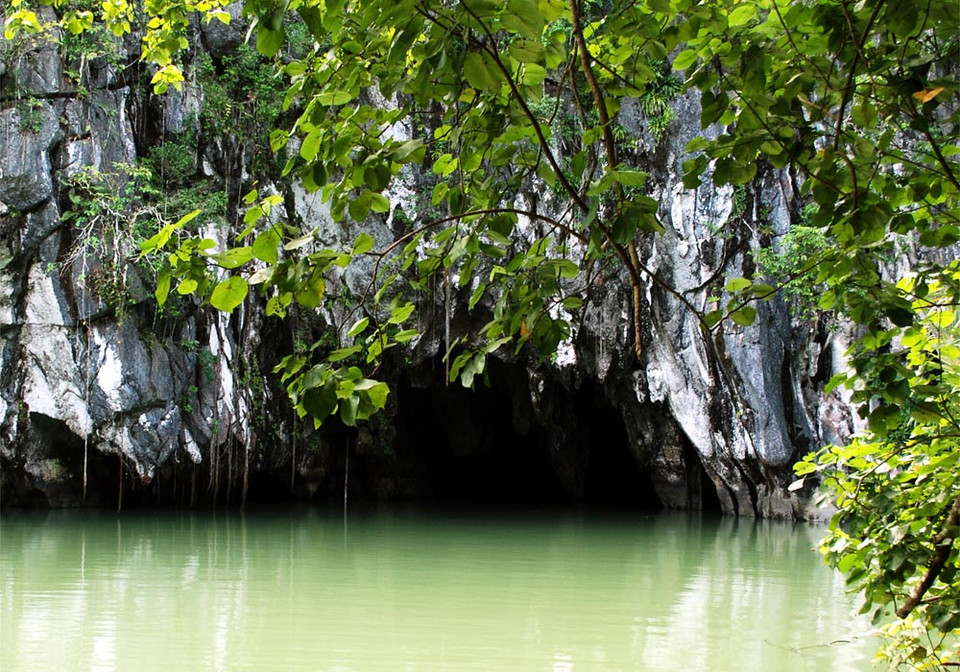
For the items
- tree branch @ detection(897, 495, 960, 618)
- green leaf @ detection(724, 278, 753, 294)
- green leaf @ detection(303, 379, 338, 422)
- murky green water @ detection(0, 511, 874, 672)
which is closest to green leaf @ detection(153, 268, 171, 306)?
green leaf @ detection(303, 379, 338, 422)

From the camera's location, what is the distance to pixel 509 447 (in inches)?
702

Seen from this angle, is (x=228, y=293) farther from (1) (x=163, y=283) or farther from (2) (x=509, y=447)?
(2) (x=509, y=447)

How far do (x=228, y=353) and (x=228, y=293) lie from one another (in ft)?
37.5

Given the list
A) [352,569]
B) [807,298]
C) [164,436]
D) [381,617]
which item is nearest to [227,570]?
[352,569]

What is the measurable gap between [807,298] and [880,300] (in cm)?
1030

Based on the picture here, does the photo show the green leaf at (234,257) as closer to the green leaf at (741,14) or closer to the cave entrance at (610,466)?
the green leaf at (741,14)

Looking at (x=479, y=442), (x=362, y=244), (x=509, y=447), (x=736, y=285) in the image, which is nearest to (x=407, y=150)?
(x=362, y=244)

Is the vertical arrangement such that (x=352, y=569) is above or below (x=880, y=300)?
below

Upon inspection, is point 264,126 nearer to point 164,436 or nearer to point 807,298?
point 164,436

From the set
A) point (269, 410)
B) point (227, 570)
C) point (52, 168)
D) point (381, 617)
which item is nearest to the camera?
point (381, 617)

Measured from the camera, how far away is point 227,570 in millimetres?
6660

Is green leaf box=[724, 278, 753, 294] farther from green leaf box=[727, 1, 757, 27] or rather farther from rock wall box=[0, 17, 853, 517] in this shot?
rock wall box=[0, 17, 853, 517]

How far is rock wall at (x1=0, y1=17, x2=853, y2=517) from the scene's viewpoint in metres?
11.1

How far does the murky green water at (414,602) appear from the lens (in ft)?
13.5
